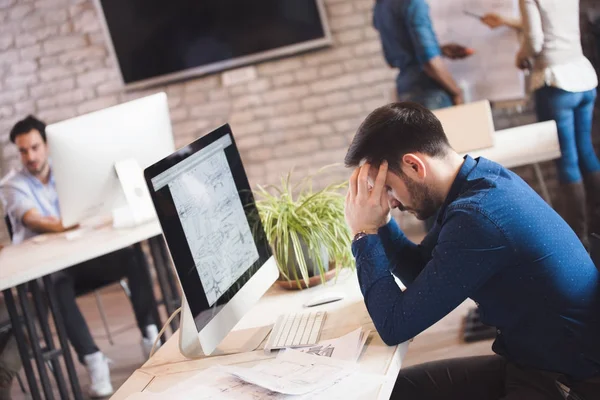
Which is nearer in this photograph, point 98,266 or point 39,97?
point 98,266

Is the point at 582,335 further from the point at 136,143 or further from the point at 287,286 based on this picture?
the point at 136,143

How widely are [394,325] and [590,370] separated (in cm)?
38

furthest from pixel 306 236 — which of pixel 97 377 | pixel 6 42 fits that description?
pixel 6 42

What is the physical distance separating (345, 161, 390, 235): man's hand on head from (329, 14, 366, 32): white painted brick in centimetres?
298

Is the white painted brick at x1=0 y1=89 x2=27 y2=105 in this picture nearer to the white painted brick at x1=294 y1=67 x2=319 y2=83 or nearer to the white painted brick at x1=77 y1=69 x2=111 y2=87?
the white painted brick at x1=77 y1=69 x2=111 y2=87

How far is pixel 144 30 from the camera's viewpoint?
4.75 metres

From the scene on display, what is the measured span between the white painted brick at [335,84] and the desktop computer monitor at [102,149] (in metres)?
1.95

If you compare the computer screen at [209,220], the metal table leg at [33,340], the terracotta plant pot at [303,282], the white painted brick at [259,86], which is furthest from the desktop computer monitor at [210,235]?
the white painted brick at [259,86]

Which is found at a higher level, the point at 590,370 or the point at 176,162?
the point at 176,162

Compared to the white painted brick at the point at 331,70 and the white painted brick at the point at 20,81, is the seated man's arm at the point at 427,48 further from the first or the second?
the white painted brick at the point at 20,81

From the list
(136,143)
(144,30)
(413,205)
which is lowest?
(413,205)

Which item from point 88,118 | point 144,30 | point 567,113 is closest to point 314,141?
point 144,30

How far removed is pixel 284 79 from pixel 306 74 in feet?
0.47

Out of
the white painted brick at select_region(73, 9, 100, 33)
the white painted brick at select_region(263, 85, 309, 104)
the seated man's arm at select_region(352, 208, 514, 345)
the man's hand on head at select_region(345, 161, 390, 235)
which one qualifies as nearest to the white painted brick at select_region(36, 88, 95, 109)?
the white painted brick at select_region(73, 9, 100, 33)
